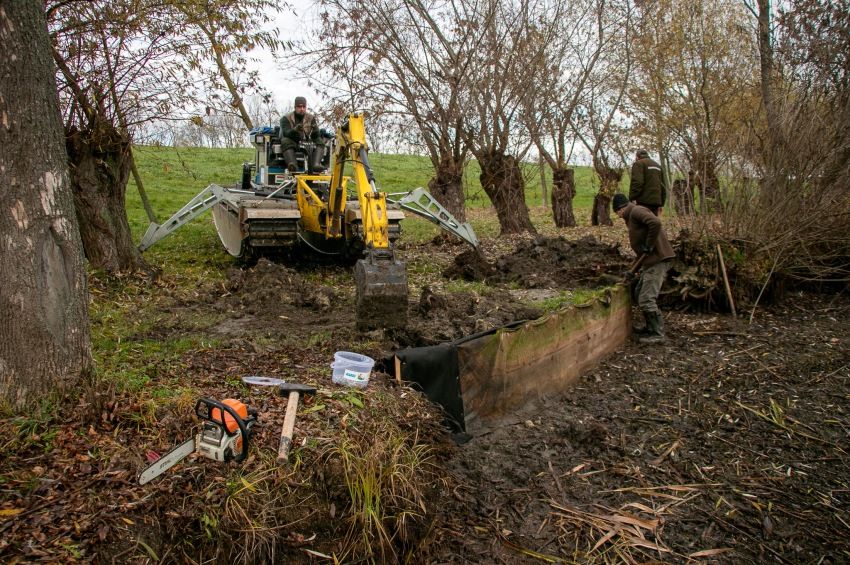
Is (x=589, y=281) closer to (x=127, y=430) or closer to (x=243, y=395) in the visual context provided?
(x=243, y=395)

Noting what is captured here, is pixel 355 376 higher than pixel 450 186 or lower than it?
lower

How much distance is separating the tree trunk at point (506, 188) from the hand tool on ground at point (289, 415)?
10.6 metres

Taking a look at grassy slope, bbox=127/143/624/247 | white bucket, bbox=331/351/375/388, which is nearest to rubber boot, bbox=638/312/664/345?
white bucket, bbox=331/351/375/388

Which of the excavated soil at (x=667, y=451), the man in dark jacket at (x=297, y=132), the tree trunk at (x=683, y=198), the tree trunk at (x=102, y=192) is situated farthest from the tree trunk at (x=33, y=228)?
the tree trunk at (x=683, y=198)

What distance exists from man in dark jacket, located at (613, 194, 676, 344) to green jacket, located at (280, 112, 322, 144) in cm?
512

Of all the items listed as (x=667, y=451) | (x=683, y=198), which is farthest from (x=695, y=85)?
(x=667, y=451)

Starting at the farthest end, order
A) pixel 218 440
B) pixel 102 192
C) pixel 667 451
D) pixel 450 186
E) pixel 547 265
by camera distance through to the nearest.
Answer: pixel 450 186, pixel 547 265, pixel 102 192, pixel 667 451, pixel 218 440

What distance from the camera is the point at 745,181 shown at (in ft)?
25.6

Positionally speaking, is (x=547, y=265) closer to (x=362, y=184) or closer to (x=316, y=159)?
(x=362, y=184)

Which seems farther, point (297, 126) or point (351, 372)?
point (297, 126)

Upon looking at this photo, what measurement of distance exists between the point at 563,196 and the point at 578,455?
12451 mm

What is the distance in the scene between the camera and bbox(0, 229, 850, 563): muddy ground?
3.28 metres

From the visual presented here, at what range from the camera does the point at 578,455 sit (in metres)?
4.43

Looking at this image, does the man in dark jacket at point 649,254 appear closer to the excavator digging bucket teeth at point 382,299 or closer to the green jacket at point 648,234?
the green jacket at point 648,234
